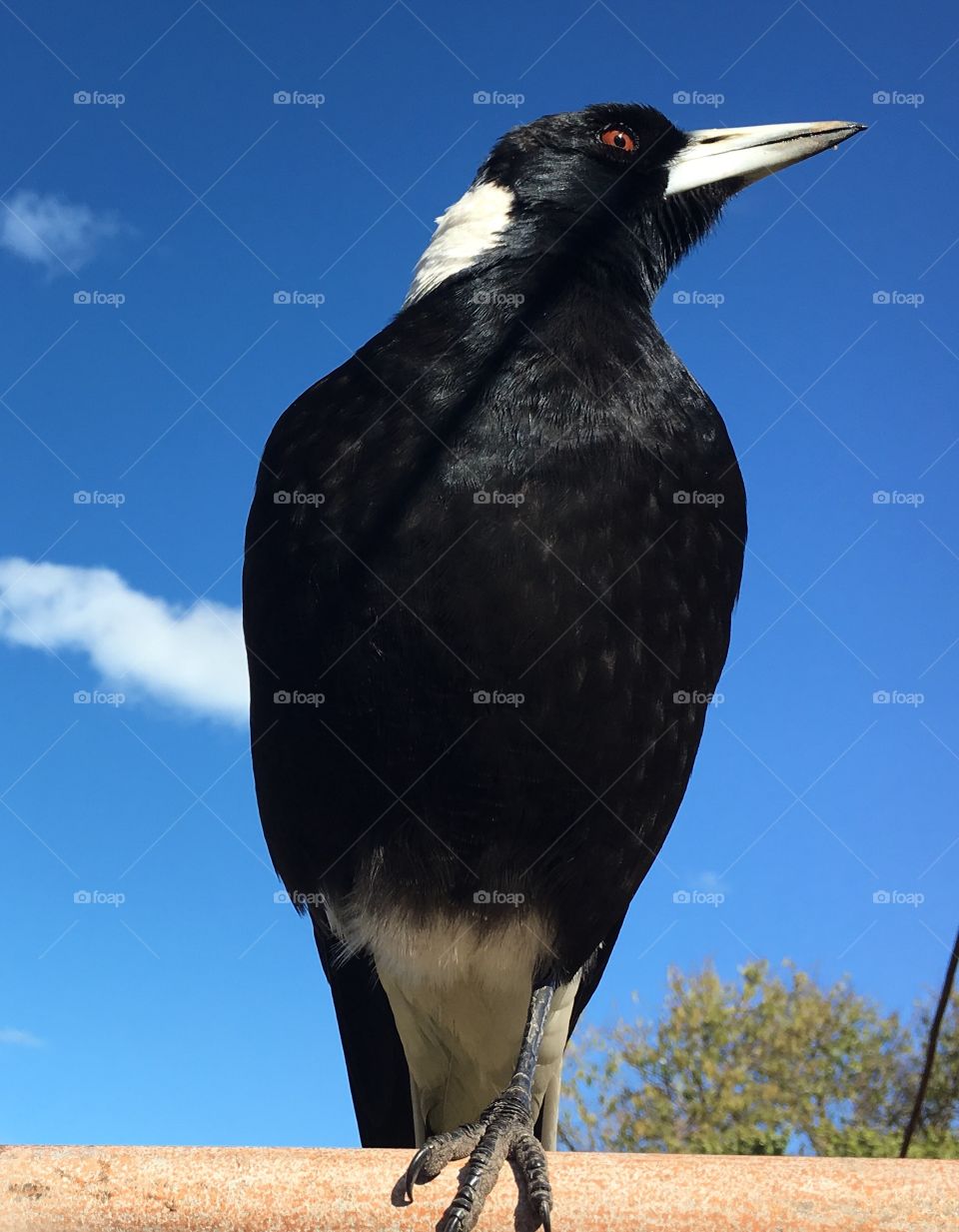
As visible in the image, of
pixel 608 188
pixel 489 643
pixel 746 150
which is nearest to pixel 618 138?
pixel 608 188

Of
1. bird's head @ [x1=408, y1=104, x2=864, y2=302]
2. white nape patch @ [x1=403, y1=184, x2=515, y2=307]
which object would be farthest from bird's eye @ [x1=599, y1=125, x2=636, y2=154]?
white nape patch @ [x1=403, y1=184, x2=515, y2=307]

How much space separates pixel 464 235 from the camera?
2.96 metres

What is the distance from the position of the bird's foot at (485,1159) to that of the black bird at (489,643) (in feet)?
0.05

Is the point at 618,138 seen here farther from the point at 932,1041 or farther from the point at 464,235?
the point at 932,1041

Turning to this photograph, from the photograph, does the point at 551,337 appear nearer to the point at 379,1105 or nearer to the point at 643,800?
the point at 643,800

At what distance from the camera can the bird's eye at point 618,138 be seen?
312 cm

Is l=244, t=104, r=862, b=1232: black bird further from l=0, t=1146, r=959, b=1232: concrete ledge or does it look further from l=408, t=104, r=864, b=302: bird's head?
l=0, t=1146, r=959, b=1232: concrete ledge

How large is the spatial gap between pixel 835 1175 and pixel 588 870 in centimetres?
91

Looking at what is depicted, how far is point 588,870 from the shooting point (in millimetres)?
2445

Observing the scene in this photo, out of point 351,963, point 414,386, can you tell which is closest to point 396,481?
point 414,386

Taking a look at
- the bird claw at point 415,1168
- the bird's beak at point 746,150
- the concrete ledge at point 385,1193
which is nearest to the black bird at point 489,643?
the bird claw at point 415,1168

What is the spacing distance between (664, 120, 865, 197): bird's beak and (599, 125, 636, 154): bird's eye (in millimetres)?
134

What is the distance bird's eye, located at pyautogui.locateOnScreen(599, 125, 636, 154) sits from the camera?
3.12 m

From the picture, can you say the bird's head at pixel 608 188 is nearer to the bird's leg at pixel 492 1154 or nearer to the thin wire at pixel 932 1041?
the bird's leg at pixel 492 1154
